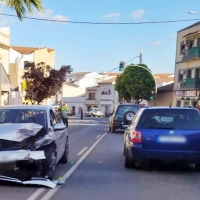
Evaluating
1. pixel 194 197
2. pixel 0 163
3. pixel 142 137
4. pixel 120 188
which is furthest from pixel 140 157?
pixel 0 163

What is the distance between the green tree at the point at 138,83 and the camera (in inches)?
2264

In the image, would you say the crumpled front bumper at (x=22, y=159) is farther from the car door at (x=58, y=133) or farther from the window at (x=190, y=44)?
the window at (x=190, y=44)

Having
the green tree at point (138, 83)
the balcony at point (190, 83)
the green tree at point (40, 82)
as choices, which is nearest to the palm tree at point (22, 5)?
the green tree at point (40, 82)

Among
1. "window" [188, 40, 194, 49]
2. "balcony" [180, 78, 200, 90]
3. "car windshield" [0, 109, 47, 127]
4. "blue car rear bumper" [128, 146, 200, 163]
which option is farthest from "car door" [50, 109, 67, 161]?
"window" [188, 40, 194, 49]

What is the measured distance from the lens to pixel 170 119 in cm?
930

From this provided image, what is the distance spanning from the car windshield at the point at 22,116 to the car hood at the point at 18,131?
0.81 m

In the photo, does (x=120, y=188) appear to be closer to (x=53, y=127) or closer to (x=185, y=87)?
(x=53, y=127)

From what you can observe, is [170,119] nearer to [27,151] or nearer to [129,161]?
[129,161]

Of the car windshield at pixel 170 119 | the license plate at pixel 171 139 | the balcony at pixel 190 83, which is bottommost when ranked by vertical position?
the license plate at pixel 171 139

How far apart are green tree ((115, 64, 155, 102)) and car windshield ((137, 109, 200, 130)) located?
46.9m

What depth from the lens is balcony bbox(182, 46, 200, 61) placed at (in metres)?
A: 42.3

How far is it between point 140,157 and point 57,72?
31232mm

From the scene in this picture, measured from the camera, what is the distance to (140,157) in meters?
9.01

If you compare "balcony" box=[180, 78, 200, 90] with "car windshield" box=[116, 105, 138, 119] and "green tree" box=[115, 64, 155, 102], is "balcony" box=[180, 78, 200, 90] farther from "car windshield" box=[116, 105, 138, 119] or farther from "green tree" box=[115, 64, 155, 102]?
"car windshield" box=[116, 105, 138, 119]
